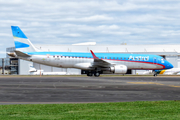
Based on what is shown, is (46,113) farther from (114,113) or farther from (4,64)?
(4,64)

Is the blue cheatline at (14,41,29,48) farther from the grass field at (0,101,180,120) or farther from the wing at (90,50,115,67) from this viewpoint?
the grass field at (0,101,180,120)

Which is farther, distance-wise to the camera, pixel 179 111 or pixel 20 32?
pixel 20 32

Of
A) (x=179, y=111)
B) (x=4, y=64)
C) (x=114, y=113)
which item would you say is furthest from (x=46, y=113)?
(x=4, y=64)

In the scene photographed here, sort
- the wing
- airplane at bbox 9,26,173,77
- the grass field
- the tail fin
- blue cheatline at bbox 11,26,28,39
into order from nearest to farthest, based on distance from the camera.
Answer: the grass field, the wing, airplane at bbox 9,26,173,77, blue cheatline at bbox 11,26,28,39, the tail fin

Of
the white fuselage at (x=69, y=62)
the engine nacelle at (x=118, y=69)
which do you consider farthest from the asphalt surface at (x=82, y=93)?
the white fuselage at (x=69, y=62)

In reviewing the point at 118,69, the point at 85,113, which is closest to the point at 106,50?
the point at 118,69

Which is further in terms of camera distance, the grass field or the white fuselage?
the white fuselage

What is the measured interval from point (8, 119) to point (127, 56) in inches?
1617

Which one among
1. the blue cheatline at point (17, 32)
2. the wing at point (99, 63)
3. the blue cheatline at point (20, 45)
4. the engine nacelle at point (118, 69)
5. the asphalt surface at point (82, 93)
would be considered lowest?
the asphalt surface at point (82, 93)

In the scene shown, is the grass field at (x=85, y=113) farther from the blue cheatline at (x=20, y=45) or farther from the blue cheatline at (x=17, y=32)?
the blue cheatline at (x=17, y=32)

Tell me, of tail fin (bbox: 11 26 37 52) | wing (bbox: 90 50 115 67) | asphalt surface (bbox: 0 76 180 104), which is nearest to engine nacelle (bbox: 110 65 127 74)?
wing (bbox: 90 50 115 67)

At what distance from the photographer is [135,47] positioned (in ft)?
254

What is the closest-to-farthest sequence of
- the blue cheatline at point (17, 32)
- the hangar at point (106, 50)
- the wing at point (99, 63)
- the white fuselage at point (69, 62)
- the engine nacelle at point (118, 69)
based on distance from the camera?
the wing at point (99, 63)
the engine nacelle at point (118, 69)
the white fuselage at point (69, 62)
the blue cheatline at point (17, 32)
the hangar at point (106, 50)

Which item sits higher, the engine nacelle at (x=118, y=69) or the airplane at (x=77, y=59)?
the airplane at (x=77, y=59)
